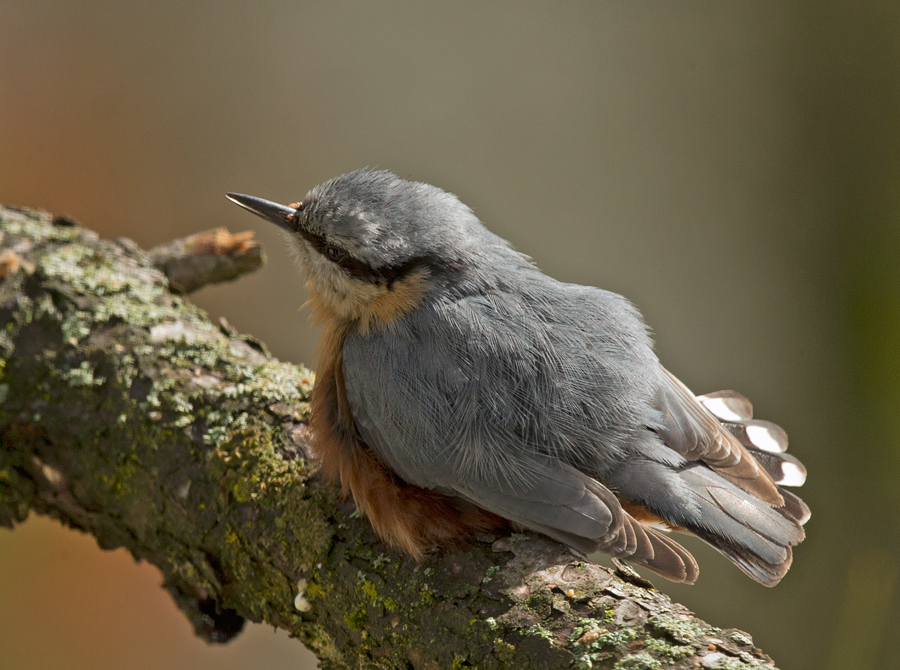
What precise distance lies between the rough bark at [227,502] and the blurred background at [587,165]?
1.75 meters

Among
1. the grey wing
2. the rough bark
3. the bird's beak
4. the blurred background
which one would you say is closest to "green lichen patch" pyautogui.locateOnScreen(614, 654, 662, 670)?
the rough bark

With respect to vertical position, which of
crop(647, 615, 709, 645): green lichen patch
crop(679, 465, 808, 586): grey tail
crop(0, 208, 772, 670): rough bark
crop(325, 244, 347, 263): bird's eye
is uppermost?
crop(325, 244, 347, 263): bird's eye

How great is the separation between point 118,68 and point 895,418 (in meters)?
4.41

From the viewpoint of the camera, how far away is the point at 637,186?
406cm

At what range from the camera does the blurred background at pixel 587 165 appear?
3.69 metres

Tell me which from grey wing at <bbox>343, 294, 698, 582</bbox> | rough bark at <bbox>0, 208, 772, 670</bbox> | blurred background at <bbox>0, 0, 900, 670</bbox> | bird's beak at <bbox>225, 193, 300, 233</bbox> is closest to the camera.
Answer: rough bark at <bbox>0, 208, 772, 670</bbox>

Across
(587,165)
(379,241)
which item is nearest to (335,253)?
(379,241)

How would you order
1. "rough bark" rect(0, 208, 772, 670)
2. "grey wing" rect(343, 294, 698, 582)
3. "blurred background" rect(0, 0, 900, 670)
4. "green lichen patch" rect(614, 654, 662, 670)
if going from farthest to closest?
"blurred background" rect(0, 0, 900, 670), "grey wing" rect(343, 294, 698, 582), "rough bark" rect(0, 208, 772, 670), "green lichen patch" rect(614, 654, 662, 670)

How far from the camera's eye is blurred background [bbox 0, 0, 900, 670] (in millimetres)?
3686

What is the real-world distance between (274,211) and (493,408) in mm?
838

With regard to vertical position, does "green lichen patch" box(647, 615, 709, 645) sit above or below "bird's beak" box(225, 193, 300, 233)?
below

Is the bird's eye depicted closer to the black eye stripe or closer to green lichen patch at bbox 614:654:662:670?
the black eye stripe

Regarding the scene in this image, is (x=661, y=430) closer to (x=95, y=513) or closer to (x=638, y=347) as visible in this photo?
(x=638, y=347)

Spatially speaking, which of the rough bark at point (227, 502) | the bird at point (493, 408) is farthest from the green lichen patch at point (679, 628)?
the bird at point (493, 408)
